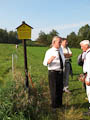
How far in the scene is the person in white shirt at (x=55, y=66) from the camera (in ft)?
13.6

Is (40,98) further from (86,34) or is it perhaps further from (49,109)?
(86,34)

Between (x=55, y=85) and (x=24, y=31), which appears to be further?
(x=24, y=31)

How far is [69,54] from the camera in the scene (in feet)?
19.6

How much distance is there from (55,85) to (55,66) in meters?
0.57

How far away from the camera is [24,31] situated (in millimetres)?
4801

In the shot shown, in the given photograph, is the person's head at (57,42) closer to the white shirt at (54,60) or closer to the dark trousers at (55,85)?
the white shirt at (54,60)

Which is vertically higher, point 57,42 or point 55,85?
point 57,42

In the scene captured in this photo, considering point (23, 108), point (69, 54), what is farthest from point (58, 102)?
point (69, 54)

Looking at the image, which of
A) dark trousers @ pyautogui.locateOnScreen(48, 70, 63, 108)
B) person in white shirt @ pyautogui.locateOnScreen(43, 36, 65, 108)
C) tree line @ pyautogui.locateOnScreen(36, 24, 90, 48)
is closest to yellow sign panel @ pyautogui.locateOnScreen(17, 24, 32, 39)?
person in white shirt @ pyautogui.locateOnScreen(43, 36, 65, 108)

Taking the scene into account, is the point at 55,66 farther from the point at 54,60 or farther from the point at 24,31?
the point at 24,31

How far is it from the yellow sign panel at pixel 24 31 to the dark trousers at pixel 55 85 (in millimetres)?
1341

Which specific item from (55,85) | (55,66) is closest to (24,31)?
(55,66)

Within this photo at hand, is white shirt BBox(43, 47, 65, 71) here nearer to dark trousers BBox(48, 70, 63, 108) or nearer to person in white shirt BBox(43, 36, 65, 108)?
person in white shirt BBox(43, 36, 65, 108)

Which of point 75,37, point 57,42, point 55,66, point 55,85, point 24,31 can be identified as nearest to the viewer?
point 57,42
